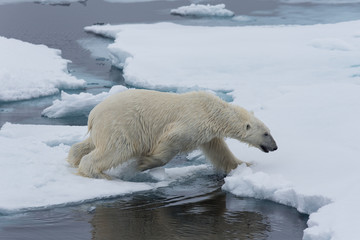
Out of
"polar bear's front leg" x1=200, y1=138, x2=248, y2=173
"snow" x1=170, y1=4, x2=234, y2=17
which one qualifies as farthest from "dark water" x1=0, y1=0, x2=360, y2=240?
"snow" x1=170, y1=4, x2=234, y2=17

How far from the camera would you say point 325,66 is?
11.6 meters

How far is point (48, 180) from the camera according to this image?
6004mm

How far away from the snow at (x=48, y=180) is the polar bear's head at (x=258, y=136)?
658 mm

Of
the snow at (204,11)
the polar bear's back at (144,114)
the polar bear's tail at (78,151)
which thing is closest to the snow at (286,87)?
the polar bear's back at (144,114)

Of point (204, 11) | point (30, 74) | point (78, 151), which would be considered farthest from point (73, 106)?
point (204, 11)

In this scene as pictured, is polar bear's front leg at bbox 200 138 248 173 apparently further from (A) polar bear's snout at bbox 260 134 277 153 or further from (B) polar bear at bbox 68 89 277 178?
(A) polar bear's snout at bbox 260 134 277 153

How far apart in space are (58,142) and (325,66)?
5692mm

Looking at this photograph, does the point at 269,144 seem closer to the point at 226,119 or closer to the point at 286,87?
the point at 226,119

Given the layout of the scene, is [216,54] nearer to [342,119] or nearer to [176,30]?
[176,30]

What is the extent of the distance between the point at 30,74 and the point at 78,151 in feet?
17.5

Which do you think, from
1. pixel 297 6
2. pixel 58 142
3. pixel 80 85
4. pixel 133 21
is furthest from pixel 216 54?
pixel 297 6

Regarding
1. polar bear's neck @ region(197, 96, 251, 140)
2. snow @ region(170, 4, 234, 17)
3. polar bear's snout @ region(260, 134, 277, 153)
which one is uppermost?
snow @ region(170, 4, 234, 17)

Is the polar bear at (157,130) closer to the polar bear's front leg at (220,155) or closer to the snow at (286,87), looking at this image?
the polar bear's front leg at (220,155)

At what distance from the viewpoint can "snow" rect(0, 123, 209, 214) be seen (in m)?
5.62
